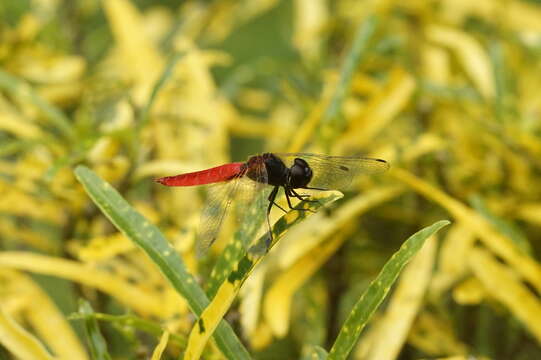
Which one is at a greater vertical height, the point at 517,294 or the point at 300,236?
the point at 300,236

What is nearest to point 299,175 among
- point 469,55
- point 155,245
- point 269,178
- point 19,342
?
point 269,178

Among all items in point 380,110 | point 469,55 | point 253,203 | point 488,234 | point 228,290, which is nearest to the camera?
point 228,290

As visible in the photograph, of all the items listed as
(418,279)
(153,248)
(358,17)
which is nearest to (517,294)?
(418,279)

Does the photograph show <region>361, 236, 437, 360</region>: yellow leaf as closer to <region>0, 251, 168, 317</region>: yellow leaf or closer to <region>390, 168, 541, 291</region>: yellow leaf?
<region>390, 168, 541, 291</region>: yellow leaf

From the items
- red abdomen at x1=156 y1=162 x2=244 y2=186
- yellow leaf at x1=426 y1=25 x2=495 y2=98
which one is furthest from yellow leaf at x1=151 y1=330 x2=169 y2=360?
yellow leaf at x1=426 y1=25 x2=495 y2=98

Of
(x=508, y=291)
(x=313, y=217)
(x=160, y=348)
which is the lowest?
(x=508, y=291)

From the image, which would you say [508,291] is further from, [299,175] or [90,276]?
[90,276]

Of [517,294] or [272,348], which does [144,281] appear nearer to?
[272,348]
